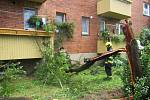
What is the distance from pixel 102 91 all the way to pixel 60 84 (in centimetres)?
204

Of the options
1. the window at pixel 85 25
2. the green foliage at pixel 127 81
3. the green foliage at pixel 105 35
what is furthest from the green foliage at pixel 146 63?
the green foliage at pixel 105 35

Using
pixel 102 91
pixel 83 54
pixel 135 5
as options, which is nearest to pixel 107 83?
pixel 102 91

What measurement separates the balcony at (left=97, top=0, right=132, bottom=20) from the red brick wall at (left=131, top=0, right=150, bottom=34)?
3.88 m

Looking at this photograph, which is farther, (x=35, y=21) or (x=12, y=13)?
(x=35, y=21)

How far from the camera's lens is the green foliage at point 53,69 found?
49.4 ft

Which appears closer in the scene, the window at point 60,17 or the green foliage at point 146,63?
the green foliage at point 146,63

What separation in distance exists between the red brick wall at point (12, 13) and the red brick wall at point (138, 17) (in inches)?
567

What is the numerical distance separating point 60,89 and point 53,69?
158 cm

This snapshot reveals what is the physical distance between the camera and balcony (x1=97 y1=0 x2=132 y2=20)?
24625 millimetres

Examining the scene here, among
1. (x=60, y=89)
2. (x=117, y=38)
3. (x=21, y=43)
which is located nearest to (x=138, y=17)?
(x=117, y=38)

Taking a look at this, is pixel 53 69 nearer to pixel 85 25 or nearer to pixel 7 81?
pixel 7 81

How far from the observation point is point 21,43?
16031mm

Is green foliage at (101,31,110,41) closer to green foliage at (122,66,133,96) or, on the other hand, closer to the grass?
the grass

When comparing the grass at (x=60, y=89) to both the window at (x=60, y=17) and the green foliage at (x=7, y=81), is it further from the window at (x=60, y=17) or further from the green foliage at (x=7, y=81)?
the window at (x=60, y=17)
